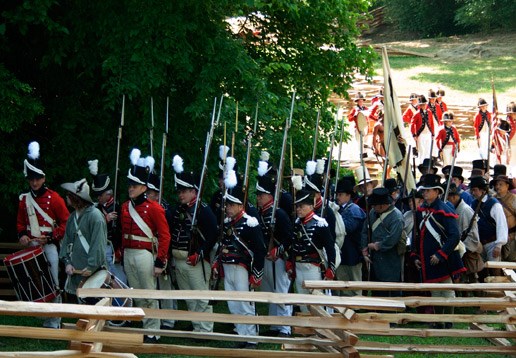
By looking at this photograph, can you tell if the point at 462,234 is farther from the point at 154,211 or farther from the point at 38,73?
the point at 38,73

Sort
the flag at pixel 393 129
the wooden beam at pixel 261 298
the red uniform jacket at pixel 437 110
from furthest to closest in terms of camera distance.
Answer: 1. the red uniform jacket at pixel 437 110
2. the flag at pixel 393 129
3. the wooden beam at pixel 261 298

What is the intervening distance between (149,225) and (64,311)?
4.69 metres

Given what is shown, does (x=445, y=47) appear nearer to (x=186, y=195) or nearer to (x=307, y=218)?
(x=307, y=218)

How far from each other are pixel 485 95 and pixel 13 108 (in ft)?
79.3

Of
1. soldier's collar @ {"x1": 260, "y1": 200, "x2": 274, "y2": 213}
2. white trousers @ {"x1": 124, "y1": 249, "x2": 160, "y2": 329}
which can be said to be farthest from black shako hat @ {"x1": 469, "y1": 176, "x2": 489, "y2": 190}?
white trousers @ {"x1": 124, "y1": 249, "x2": 160, "y2": 329}

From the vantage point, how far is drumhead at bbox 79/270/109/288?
36.6ft

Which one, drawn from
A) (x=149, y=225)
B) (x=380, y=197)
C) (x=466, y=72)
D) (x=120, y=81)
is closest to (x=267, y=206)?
(x=380, y=197)

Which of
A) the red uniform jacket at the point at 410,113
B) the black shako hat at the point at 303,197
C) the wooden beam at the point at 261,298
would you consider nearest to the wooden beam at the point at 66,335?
the wooden beam at the point at 261,298

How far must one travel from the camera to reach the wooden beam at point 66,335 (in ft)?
24.3

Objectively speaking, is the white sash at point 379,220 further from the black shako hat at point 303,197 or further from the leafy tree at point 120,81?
the leafy tree at point 120,81

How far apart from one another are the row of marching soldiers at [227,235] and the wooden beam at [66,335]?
304 cm

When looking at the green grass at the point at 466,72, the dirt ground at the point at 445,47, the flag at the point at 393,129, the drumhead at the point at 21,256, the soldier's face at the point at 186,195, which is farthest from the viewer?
the dirt ground at the point at 445,47

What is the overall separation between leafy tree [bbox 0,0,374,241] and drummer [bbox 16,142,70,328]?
90 centimetres

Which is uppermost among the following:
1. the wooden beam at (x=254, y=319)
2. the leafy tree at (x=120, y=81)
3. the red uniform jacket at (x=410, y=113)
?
the leafy tree at (x=120, y=81)
